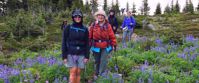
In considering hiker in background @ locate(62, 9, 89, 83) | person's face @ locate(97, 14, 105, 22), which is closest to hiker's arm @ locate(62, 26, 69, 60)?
hiker in background @ locate(62, 9, 89, 83)

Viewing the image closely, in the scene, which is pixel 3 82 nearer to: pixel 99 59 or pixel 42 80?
pixel 42 80

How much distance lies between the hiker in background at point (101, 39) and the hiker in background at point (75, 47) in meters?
0.81

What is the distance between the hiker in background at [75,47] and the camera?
31.7 ft

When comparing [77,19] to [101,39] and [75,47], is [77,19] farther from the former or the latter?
[101,39]

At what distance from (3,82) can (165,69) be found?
431cm

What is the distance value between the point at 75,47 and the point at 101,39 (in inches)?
44.5

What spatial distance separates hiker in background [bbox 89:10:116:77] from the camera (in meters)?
10.6

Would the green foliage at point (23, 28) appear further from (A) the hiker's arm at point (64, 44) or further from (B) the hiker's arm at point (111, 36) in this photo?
(A) the hiker's arm at point (64, 44)

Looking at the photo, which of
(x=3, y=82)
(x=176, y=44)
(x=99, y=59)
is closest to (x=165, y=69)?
(x=99, y=59)

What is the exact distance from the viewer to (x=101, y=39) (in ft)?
34.9

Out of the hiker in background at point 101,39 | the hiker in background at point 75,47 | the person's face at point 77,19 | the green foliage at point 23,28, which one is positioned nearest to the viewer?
the person's face at point 77,19

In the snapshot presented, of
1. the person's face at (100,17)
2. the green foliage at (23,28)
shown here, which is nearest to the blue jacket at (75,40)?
the person's face at (100,17)

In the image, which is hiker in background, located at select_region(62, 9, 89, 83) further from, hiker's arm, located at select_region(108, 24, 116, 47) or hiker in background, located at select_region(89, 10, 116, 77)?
hiker's arm, located at select_region(108, 24, 116, 47)

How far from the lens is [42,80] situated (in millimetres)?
10492
